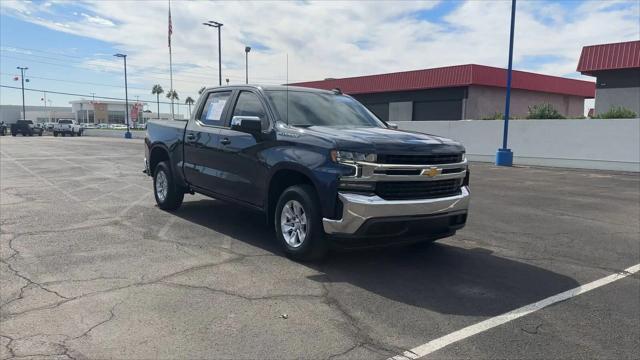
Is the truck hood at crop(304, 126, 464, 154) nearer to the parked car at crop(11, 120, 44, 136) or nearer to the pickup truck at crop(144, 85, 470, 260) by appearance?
the pickup truck at crop(144, 85, 470, 260)

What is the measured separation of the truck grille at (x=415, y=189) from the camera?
16.4ft

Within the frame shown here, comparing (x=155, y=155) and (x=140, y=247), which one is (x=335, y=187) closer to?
(x=140, y=247)

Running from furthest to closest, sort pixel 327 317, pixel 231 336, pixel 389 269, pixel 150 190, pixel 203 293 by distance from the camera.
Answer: pixel 150 190 → pixel 389 269 → pixel 203 293 → pixel 327 317 → pixel 231 336

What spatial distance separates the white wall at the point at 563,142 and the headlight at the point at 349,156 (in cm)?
1709

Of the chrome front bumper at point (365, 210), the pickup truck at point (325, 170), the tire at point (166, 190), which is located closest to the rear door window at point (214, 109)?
the pickup truck at point (325, 170)

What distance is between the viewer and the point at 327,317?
162 inches

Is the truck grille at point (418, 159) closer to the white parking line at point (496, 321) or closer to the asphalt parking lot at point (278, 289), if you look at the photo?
the asphalt parking lot at point (278, 289)

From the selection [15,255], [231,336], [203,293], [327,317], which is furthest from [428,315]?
[15,255]

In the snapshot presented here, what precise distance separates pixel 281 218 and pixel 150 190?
245 inches

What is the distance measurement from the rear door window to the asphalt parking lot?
1.53 m

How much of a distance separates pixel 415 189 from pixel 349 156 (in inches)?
31.0

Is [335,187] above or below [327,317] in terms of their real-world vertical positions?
above

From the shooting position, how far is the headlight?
4934 mm

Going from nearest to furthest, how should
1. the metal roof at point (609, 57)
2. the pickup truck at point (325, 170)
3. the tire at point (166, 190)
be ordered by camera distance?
1. the pickup truck at point (325, 170)
2. the tire at point (166, 190)
3. the metal roof at point (609, 57)
